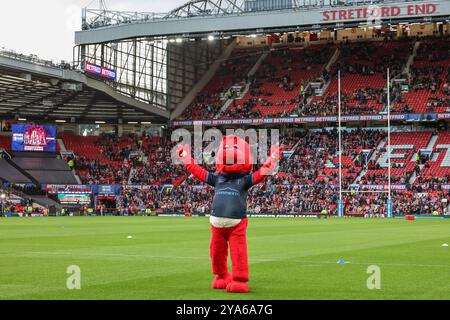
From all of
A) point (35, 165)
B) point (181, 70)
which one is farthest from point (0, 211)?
point (181, 70)

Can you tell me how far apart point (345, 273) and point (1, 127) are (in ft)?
247

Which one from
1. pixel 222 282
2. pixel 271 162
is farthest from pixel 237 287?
pixel 271 162

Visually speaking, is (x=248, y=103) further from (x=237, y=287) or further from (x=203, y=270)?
(x=237, y=287)

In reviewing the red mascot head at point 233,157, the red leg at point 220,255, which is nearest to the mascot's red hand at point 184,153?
the red mascot head at point 233,157

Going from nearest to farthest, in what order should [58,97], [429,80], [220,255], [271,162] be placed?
1. [271,162]
2. [220,255]
3. [429,80]
4. [58,97]

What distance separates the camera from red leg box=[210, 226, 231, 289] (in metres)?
13.2

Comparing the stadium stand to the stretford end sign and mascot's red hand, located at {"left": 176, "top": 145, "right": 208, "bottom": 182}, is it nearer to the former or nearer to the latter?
the stretford end sign

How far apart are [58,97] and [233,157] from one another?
229ft

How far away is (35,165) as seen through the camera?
80062 millimetres

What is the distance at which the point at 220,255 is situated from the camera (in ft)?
43.4

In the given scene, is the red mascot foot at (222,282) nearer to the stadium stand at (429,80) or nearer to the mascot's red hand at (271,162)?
the mascot's red hand at (271,162)

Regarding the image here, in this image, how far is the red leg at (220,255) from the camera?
13219 mm

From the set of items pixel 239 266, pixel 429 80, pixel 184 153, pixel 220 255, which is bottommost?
pixel 239 266

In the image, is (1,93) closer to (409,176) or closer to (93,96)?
(93,96)
